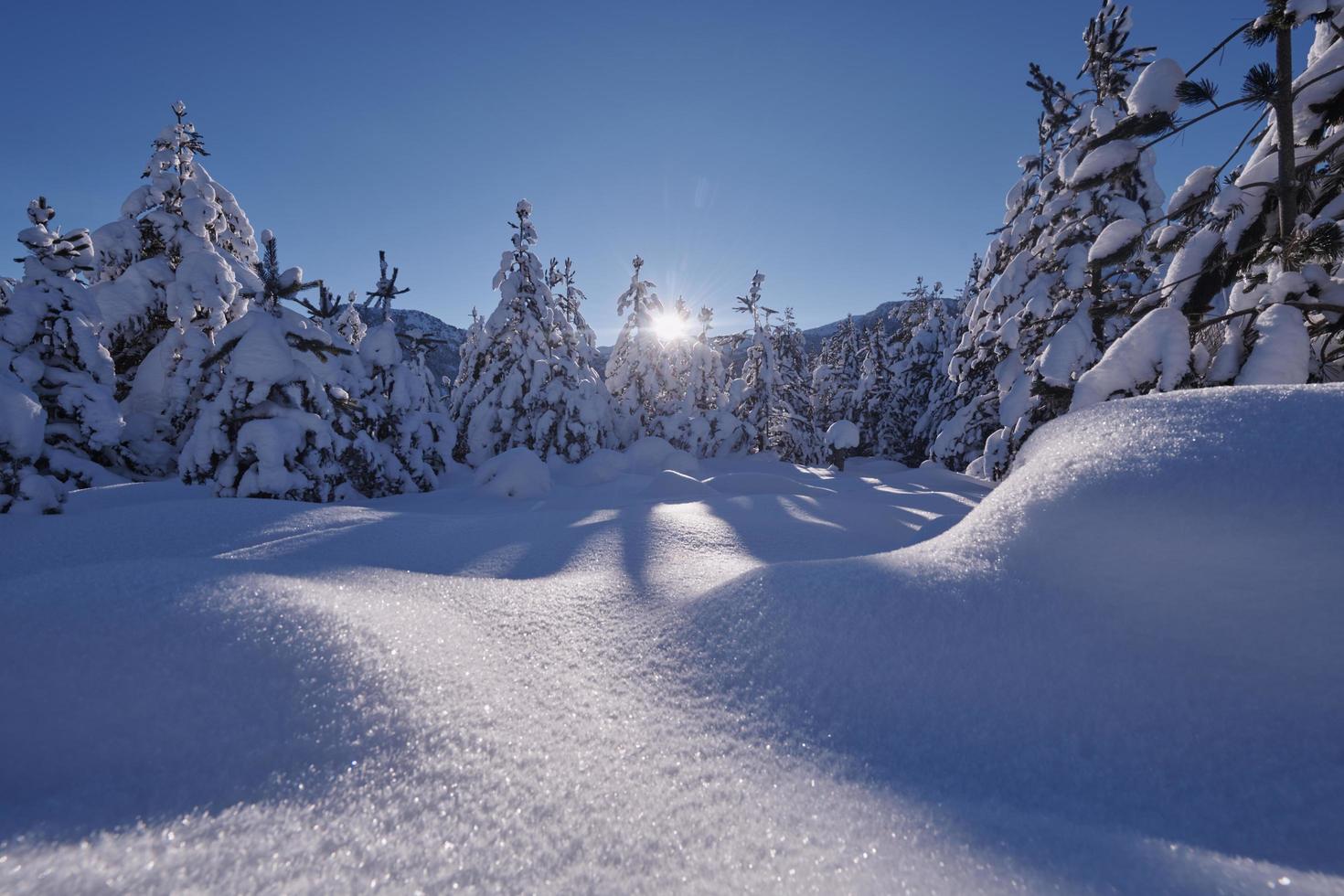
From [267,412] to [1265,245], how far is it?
1115 centimetres

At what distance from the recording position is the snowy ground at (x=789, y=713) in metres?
→ 0.90

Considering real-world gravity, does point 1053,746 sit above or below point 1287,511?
below

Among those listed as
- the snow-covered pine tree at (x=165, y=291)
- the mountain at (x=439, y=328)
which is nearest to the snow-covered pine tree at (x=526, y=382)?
the snow-covered pine tree at (x=165, y=291)

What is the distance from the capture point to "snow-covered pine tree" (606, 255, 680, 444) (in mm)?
21297

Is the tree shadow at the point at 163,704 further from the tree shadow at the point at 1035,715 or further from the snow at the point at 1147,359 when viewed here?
the snow at the point at 1147,359

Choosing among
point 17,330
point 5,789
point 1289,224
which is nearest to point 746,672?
point 5,789

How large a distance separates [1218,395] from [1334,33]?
4.02 metres

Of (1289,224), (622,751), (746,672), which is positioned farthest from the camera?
(1289,224)

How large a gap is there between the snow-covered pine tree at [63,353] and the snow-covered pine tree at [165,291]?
1.64 meters

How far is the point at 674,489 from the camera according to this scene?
7984mm

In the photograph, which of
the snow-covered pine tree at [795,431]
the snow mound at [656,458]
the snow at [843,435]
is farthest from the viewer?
the snow-covered pine tree at [795,431]

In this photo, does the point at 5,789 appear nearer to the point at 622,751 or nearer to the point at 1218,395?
the point at 622,751

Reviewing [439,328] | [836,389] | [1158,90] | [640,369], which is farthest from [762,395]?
[439,328]

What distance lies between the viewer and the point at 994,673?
1.35 metres
